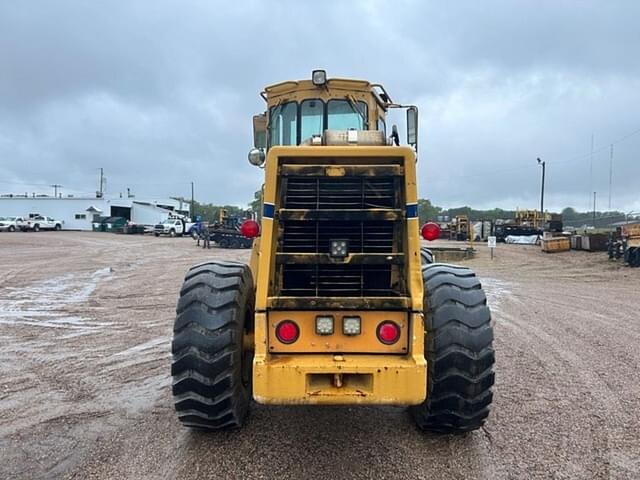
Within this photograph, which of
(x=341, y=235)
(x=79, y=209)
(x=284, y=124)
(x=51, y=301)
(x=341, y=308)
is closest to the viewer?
(x=341, y=308)

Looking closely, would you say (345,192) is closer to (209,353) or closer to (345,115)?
(209,353)

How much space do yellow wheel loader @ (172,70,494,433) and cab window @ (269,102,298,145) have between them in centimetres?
185

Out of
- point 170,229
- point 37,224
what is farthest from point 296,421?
point 37,224

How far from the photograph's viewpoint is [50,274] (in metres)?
17.7

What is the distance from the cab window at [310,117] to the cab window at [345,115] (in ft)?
0.32

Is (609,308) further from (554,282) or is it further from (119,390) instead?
(119,390)

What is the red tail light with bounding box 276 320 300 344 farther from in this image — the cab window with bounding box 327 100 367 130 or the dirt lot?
the cab window with bounding box 327 100 367 130

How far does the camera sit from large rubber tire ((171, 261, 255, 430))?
3.88 metres

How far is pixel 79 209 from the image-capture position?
69.2 m

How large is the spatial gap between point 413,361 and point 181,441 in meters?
1.92

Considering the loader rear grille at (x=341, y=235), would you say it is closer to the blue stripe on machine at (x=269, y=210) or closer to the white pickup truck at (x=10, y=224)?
the blue stripe on machine at (x=269, y=210)

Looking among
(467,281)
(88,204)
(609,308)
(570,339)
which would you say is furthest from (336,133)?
(88,204)

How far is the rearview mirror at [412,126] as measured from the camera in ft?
19.4

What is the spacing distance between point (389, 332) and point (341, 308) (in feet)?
1.27
